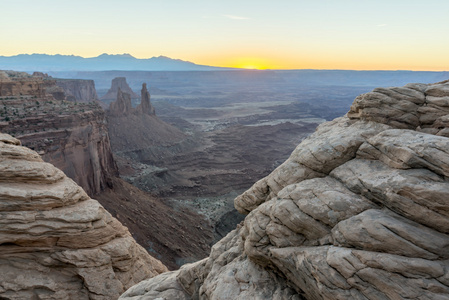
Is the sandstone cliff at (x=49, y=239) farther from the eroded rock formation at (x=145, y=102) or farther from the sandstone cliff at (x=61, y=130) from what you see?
the eroded rock formation at (x=145, y=102)

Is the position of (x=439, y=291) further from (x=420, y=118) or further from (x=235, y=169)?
(x=235, y=169)

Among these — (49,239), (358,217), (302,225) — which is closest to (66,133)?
(49,239)

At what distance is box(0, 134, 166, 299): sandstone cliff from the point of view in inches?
611

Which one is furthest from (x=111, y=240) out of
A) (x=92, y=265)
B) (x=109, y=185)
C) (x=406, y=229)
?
(x=109, y=185)

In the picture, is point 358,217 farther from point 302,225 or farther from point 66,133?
point 66,133

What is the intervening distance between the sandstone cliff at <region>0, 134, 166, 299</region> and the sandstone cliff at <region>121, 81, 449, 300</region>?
3.60 m

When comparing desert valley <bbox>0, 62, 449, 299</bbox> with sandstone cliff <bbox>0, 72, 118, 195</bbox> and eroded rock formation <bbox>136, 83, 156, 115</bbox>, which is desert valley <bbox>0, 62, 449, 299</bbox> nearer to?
sandstone cliff <bbox>0, 72, 118, 195</bbox>

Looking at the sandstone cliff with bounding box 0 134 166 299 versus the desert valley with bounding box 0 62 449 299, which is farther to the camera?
the sandstone cliff with bounding box 0 134 166 299

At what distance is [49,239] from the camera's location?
53.9 ft

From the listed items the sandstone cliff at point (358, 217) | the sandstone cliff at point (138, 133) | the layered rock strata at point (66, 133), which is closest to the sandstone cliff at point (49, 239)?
the sandstone cliff at point (358, 217)

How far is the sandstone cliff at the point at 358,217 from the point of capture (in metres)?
8.51

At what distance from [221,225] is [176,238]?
11094 millimetres

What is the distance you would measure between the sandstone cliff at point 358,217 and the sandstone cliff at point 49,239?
3.60 metres

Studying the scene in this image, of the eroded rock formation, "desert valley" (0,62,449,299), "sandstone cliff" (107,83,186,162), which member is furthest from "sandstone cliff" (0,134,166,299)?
the eroded rock formation
